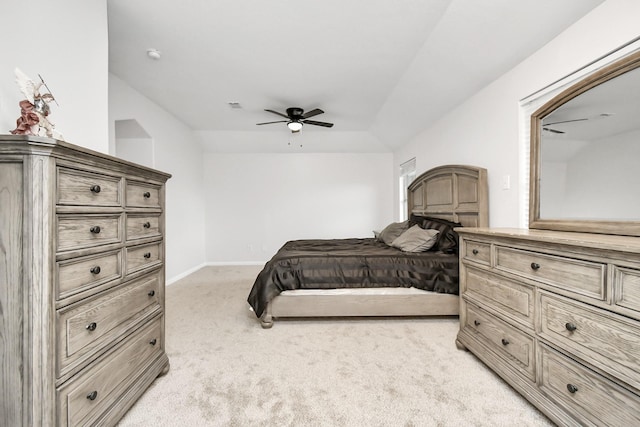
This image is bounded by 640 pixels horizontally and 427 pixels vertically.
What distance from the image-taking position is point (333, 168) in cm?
570

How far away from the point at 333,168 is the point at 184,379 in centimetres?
465

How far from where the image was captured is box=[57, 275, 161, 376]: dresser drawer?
1.01m

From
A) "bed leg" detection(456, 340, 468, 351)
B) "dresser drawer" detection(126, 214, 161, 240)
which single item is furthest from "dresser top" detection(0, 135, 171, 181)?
"bed leg" detection(456, 340, 468, 351)

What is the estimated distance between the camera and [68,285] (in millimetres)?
1020

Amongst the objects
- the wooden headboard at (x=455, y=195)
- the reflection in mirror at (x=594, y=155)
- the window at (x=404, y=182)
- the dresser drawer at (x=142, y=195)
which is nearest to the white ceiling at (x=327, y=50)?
the reflection in mirror at (x=594, y=155)

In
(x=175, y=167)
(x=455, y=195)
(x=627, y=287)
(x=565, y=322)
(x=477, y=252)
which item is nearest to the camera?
(x=627, y=287)

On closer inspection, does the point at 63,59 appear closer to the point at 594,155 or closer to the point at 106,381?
the point at 106,381

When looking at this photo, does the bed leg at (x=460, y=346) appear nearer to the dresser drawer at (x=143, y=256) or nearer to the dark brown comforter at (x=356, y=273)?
the dark brown comforter at (x=356, y=273)

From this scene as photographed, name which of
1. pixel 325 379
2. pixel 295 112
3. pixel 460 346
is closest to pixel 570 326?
pixel 460 346

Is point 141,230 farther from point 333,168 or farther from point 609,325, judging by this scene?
point 333,168

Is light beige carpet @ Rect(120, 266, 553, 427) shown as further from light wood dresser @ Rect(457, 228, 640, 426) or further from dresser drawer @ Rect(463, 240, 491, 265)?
dresser drawer @ Rect(463, 240, 491, 265)

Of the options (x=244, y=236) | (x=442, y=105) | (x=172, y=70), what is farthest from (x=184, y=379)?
(x=244, y=236)

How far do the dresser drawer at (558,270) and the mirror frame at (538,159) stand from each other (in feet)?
1.62

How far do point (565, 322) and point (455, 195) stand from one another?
209 centimetres
